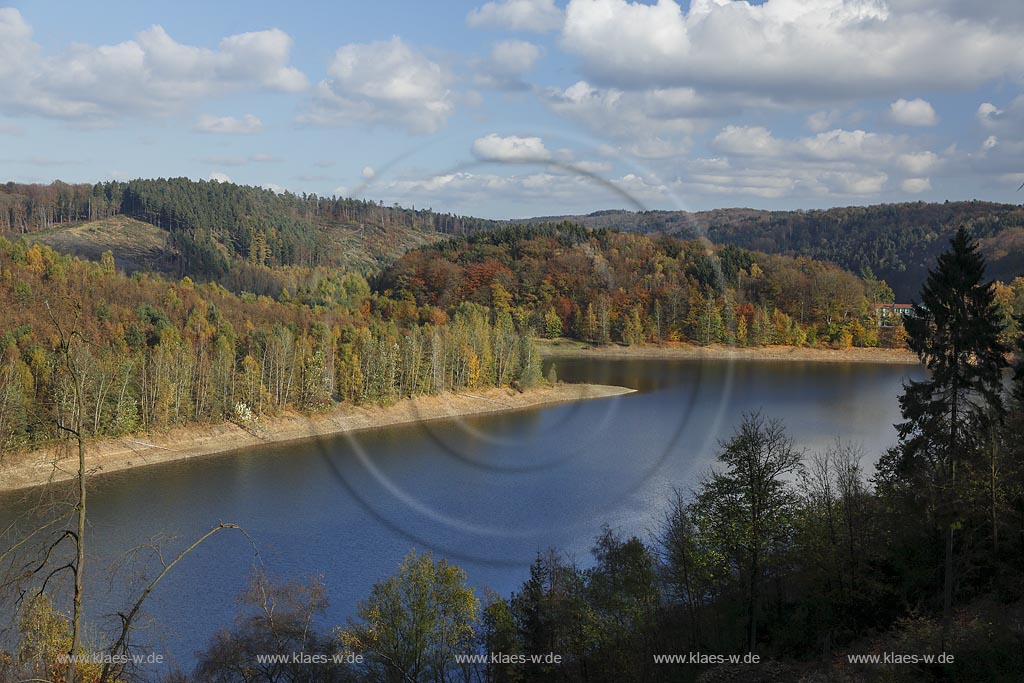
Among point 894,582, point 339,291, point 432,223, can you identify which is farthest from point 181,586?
point 432,223

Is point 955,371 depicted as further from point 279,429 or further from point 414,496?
point 279,429

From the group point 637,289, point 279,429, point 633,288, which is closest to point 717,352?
point 637,289

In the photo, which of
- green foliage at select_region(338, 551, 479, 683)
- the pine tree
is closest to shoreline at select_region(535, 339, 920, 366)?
the pine tree

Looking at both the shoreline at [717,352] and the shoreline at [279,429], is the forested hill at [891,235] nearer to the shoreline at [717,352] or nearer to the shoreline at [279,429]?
the shoreline at [717,352]

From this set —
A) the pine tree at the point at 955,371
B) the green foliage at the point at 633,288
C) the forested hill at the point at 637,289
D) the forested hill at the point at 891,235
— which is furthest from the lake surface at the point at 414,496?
the forested hill at the point at 891,235

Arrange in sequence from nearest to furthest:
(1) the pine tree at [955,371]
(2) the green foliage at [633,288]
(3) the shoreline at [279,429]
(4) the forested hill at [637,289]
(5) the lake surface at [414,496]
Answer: (1) the pine tree at [955,371], (5) the lake surface at [414,496], (3) the shoreline at [279,429], (2) the green foliage at [633,288], (4) the forested hill at [637,289]
